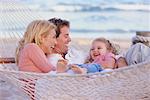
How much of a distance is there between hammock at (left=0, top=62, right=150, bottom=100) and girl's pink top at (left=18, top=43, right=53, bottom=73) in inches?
7.3

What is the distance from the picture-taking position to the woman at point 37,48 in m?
2.24

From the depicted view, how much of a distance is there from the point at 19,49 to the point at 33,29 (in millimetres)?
122

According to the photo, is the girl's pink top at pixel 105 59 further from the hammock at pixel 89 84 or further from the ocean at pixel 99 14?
the ocean at pixel 99 14

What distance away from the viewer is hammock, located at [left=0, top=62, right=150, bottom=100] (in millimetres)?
1959

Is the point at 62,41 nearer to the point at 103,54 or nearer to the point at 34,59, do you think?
the point at 103,54

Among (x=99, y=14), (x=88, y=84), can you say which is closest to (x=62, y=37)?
(x=88, y=84)

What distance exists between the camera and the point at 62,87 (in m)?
1.99

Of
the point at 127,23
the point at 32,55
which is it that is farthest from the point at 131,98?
the point at 127,23

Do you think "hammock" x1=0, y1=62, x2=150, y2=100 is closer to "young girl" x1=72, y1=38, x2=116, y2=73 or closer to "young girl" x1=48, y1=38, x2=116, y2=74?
"young girl" x1=48, y1=38, x2=116, y2=74

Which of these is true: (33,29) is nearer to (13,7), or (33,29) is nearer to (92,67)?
(92,67)

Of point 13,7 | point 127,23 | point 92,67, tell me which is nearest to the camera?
point 92,67

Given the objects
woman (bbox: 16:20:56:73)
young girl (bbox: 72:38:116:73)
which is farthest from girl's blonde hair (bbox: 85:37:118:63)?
woman (bbox: 16:20:56:73)

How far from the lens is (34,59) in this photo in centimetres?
224

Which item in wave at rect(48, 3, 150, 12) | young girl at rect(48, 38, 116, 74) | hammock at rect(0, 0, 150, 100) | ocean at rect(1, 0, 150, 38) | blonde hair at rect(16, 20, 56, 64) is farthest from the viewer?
wave at rect(48, 3, 150, 12)
